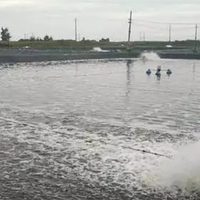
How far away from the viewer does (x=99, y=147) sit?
1011 cm

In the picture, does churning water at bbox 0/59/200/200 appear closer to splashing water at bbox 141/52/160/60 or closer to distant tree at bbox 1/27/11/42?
splashing water at bbox 141/52/160/60

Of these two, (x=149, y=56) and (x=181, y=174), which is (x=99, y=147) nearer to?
(x=181, y=174)

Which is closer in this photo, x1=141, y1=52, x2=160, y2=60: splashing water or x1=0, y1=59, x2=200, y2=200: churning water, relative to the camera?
x1=0, y1=59, x2=200, y2=200: churning water

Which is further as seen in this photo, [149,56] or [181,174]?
[149,56]

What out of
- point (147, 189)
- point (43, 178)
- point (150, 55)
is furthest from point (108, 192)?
point (150, 55)

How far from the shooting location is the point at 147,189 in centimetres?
736

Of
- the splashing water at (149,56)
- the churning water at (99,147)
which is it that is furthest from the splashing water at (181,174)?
the splashing water at (149,56)

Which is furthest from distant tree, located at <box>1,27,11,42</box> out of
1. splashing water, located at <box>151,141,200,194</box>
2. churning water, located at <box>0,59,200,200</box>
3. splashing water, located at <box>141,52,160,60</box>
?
splashing water, located at <box>151,141,200,194</box>

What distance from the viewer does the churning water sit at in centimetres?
738

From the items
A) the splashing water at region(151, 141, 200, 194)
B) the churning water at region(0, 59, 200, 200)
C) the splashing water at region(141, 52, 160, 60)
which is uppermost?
the splashing water at region(141, 52, 160, 60)

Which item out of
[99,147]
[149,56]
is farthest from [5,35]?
[99,147]

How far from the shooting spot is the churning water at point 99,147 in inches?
290

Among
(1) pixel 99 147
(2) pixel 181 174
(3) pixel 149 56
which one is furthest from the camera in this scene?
(3) pixel 149 56

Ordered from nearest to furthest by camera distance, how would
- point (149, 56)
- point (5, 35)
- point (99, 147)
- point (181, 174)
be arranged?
point (181, 174) < point (99, 147) < point (149, 56) < point (5, 35)
